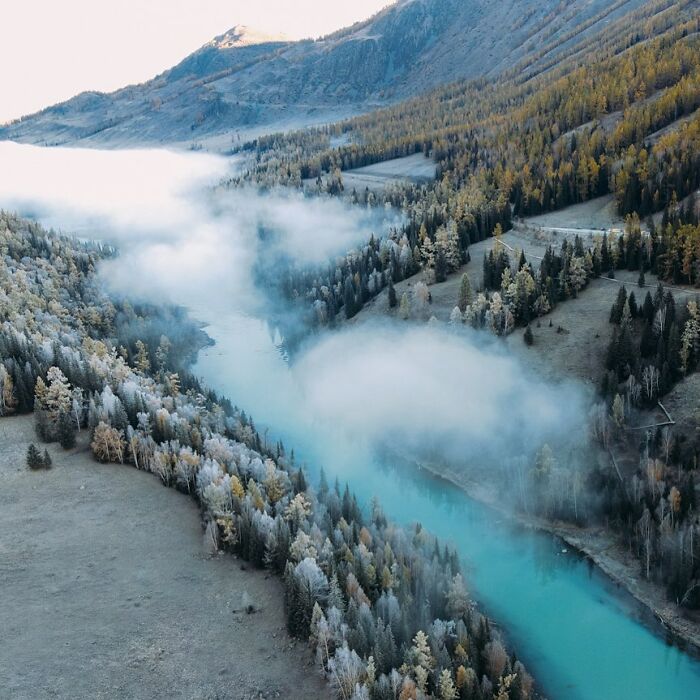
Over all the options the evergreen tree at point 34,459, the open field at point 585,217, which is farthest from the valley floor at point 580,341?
the evergreen tree at point 34,459

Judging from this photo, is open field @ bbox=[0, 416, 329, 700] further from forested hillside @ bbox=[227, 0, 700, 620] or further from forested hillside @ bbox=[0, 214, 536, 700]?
forested hillside @ bbox=[227, 0, 700, 620]

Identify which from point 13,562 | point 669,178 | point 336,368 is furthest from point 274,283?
point 13,562

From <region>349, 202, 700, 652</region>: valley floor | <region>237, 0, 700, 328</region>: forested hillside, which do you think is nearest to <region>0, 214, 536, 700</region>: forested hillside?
<region>349, 202, 700, 652</region>: valley floor

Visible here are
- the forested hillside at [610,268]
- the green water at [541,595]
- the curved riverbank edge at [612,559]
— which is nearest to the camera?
the green water at [541,595]

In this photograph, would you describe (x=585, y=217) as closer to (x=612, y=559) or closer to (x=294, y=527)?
(x=612, y=559)

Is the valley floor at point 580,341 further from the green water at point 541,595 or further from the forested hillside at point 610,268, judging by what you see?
the green water at point 541,595

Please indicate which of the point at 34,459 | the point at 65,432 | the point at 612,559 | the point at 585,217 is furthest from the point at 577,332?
the point at 34,459

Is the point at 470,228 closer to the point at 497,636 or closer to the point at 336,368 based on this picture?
the point at 336,368
